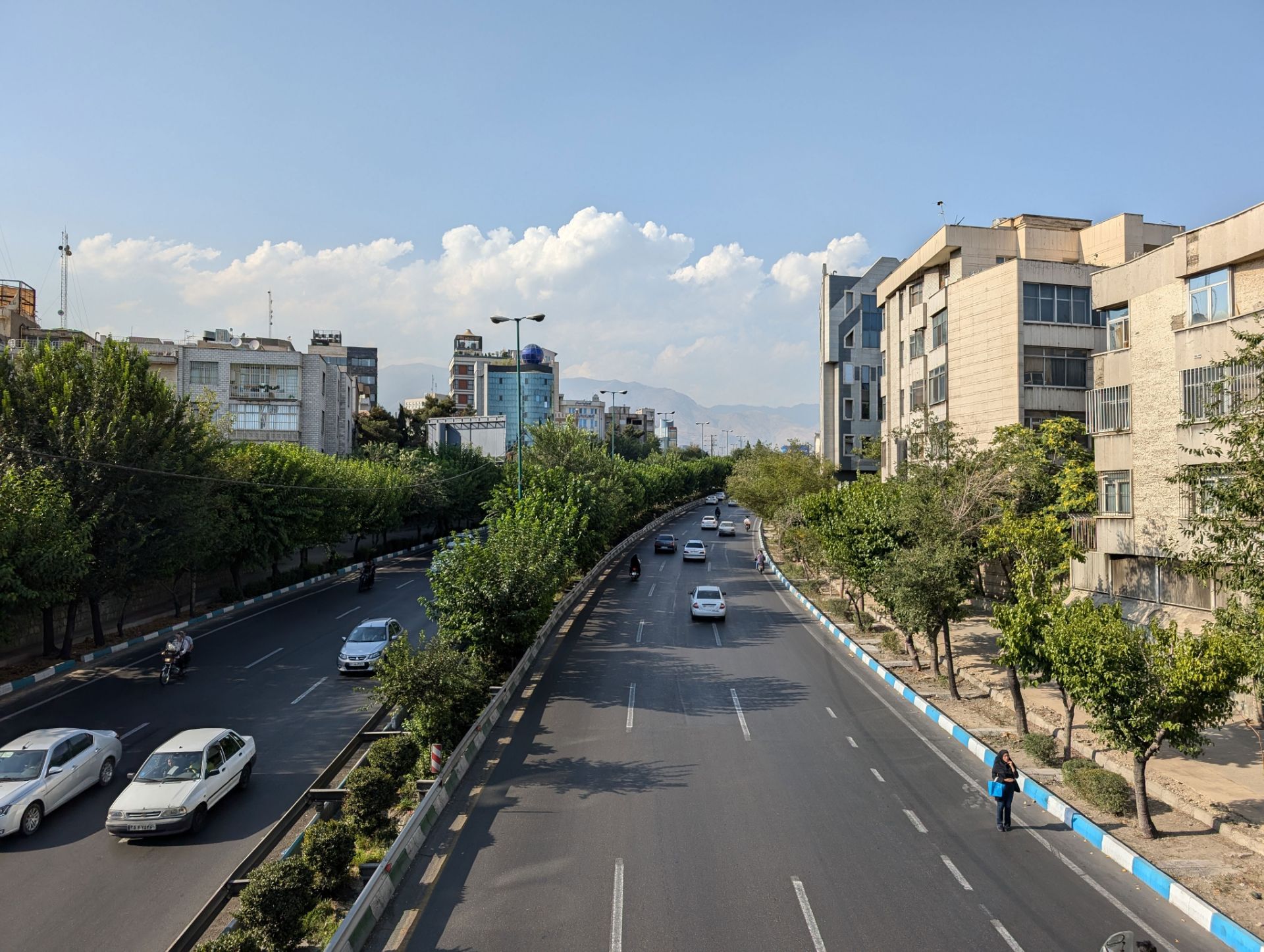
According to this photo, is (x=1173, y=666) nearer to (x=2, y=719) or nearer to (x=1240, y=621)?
(x=1240, y=621)

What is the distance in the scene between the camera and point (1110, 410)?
2289cm

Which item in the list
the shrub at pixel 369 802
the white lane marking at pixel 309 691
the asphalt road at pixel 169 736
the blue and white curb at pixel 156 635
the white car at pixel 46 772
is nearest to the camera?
the asphalt road at pixel 169 736

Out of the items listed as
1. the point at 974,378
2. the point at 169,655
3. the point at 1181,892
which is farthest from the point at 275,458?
the point at 1181,892

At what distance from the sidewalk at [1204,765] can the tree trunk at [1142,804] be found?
87cm

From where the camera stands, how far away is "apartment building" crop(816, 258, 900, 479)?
71312 mm

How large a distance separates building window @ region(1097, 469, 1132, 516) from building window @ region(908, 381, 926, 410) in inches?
582

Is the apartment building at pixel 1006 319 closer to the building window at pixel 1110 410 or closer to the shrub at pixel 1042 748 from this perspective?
the building window at pixel 1110 410

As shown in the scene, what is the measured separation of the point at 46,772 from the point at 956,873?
584 inches

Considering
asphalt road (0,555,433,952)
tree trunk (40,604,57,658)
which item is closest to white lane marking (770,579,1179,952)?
asphalt road (0,555,433,952)

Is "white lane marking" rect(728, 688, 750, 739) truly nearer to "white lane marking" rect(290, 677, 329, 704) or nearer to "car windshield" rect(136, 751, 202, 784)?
"car windshield" rect(136, 751, 202, 784)

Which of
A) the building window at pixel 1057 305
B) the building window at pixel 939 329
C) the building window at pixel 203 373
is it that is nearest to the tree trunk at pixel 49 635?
the building window at pixel 939 329

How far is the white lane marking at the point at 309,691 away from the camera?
20312mm

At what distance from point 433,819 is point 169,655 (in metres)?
14.1

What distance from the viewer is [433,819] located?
12602 mm
